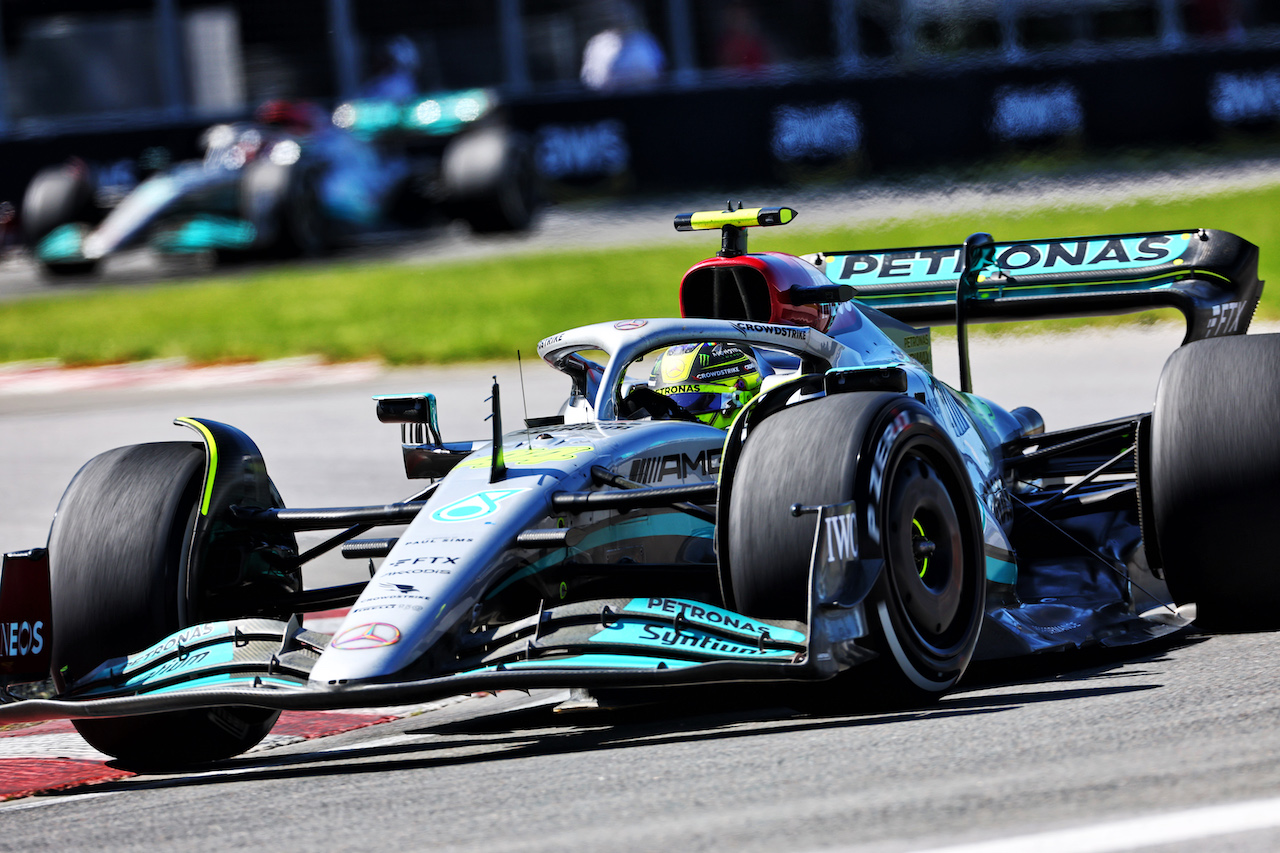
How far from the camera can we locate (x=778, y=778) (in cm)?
410

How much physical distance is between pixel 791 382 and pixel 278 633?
1.65 metres

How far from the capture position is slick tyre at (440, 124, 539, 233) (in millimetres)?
20812

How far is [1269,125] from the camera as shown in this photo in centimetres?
2242

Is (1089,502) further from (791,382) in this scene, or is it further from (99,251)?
(99,251)

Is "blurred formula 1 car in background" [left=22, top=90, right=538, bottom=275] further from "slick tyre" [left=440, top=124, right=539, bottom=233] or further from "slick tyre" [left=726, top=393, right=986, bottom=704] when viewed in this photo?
"slick tyre" [left=726, top=393, right=986, bottom=704]

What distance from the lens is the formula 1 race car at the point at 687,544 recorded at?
15.5 feet

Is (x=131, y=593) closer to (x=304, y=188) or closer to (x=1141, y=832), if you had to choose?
(x=1141, y=832)

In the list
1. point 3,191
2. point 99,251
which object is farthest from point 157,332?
point 3,191

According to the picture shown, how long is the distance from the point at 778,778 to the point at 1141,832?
2.99 ft

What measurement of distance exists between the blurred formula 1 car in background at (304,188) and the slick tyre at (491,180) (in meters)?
0.02

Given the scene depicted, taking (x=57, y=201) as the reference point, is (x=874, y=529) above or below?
below

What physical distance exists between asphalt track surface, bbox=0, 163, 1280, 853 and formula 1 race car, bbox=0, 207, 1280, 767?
220 mm

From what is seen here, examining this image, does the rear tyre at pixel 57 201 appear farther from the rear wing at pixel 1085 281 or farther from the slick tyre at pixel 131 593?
the slick tyre at pixel 131 593

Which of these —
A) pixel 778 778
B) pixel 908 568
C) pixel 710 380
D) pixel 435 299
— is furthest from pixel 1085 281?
pixel 435 299
